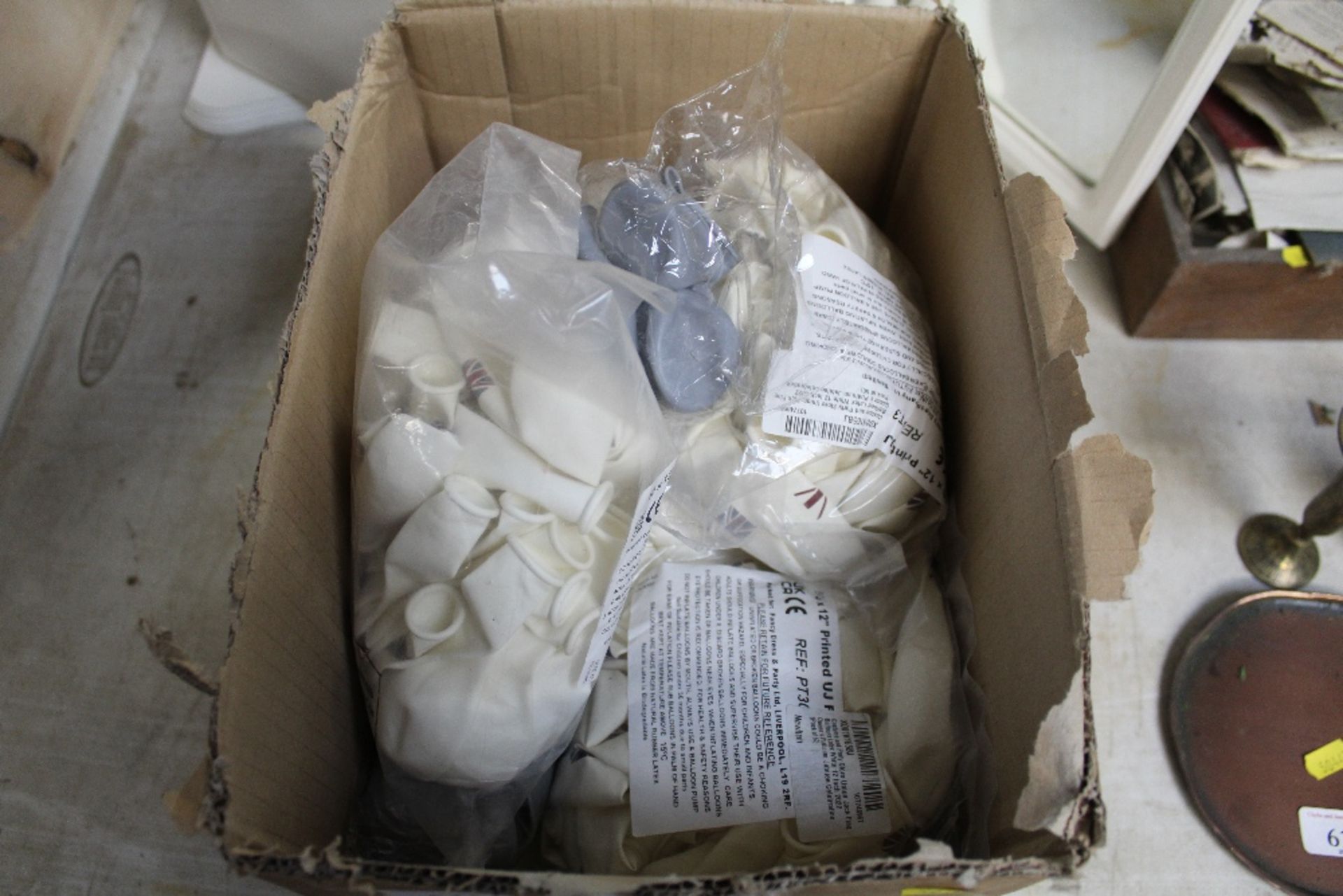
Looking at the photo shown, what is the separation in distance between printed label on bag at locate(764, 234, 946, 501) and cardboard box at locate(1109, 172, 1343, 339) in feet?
1.06

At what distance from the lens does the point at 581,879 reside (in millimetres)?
356

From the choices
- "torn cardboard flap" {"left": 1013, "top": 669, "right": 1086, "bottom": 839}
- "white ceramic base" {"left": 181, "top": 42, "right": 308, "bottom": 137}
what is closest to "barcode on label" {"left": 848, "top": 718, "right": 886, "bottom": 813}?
"torn cardboard flap" {"left": 1013, "top": 669, "right": 1086, "bottom": 839}

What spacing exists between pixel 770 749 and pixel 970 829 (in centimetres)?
12

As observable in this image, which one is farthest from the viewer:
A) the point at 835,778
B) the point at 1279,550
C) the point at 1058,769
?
the point at 1279,550

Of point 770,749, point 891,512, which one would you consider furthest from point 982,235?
point 770,749

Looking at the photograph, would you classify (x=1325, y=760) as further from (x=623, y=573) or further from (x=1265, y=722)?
(x=623, y=573)

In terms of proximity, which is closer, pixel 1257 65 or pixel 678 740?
pixel 678 740

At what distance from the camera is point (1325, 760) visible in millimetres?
675

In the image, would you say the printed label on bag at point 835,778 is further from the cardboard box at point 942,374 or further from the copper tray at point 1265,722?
the copper tray at point 1265,722

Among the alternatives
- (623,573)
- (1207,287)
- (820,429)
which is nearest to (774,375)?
(820,429)

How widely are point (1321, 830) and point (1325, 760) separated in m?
0.05

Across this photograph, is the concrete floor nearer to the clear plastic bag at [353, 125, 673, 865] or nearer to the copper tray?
the copper tray

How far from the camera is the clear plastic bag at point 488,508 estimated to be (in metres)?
0.45

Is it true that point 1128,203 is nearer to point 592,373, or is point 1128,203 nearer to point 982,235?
point 982,235
